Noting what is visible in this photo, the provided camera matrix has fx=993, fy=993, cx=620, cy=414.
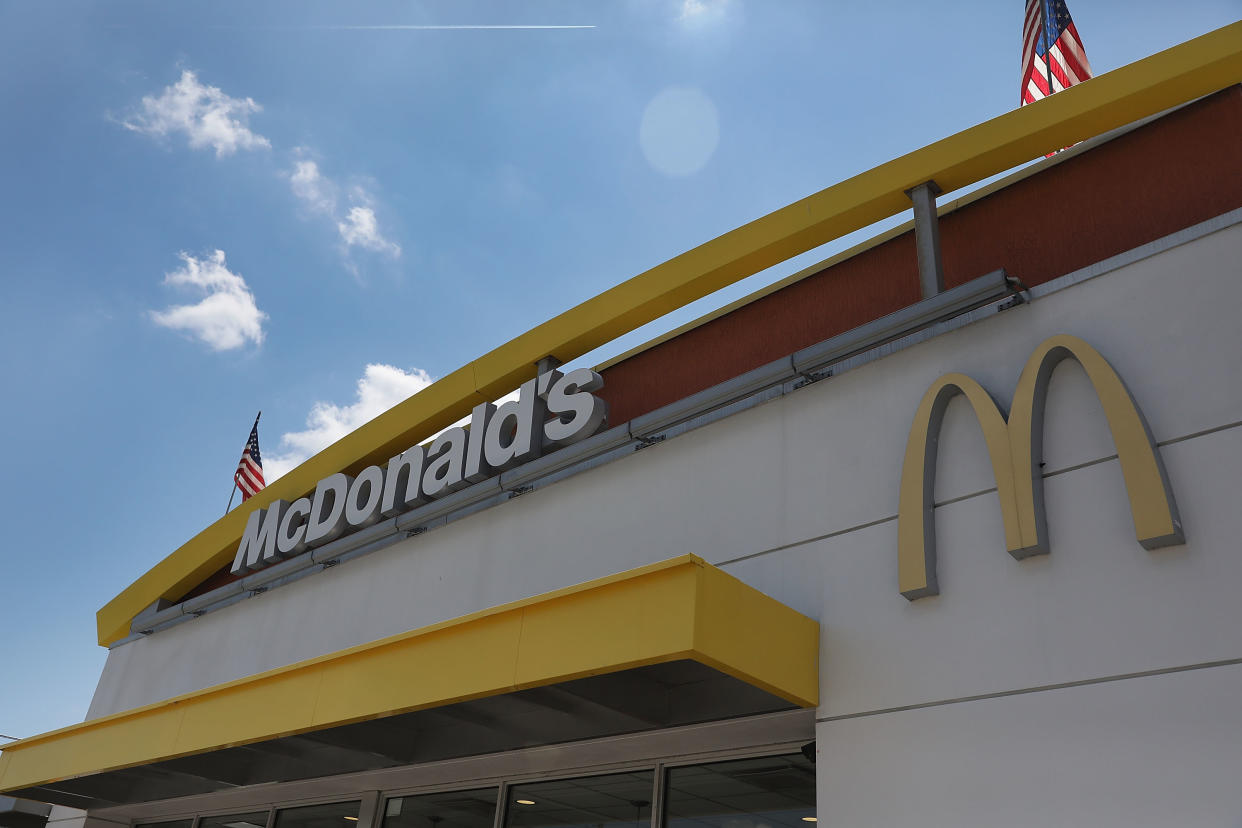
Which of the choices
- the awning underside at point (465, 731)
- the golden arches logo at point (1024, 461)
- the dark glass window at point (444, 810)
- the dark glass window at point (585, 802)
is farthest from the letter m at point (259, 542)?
the golden arches logo at point (1024, 461)

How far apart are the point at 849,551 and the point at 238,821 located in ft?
26.0

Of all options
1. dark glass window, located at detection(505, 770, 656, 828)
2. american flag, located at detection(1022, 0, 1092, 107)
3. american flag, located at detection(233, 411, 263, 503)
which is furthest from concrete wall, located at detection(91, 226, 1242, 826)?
american flag, located at detection(233, 411, 263, 503)

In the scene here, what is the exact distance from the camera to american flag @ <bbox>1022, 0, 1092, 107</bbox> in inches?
345

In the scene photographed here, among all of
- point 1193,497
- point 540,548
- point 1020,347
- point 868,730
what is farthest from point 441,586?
point 1193,497

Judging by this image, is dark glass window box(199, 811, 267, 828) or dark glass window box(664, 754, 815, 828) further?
dark glass window box(199, 811, 267, 828)

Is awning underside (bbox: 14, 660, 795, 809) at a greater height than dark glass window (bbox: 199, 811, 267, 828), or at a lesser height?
greater

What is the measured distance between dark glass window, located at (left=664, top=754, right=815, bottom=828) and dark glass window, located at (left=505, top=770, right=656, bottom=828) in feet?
0.85

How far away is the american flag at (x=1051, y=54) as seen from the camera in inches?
345

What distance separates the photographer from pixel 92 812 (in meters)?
11.8

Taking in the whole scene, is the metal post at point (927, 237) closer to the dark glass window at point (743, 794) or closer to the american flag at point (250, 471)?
the dark glass window at point (743, 794)

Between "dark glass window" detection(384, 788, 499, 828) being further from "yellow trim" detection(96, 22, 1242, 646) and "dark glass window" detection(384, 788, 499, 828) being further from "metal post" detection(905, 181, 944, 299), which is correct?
"metal post" detection(905, 181, 944, 299)

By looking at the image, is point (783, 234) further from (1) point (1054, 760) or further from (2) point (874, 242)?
(1) point (1054, 760)

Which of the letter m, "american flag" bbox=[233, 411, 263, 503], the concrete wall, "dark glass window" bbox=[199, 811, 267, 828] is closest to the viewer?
the concrete wall

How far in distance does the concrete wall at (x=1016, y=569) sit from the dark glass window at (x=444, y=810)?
228 centimetres
